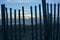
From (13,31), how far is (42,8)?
93 cm

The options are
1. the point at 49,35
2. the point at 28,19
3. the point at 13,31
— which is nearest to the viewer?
the point at 13,31

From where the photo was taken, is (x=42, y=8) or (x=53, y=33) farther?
(x=53, y=33)

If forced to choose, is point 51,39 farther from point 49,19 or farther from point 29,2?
point 29,2

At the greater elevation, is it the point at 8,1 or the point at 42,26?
the point at 8,1

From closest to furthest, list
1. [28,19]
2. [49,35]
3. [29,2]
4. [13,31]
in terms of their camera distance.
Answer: [13,31] → [49,35] → [28,19] → [29,2]

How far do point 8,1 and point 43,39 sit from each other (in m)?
1.99

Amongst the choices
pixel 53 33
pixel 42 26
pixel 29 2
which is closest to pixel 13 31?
pixel 42 26

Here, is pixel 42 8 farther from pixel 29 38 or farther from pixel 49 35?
pixel 29 38

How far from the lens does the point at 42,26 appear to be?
4.05 m

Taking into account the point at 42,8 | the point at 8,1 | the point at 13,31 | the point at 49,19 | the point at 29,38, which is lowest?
the point at 29,38

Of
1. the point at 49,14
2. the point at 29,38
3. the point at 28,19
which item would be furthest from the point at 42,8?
the point at 29,38

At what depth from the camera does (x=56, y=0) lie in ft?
17.6

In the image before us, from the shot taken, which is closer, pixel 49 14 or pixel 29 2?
pixel 49 14

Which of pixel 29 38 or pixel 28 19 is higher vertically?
pixel 28 19
